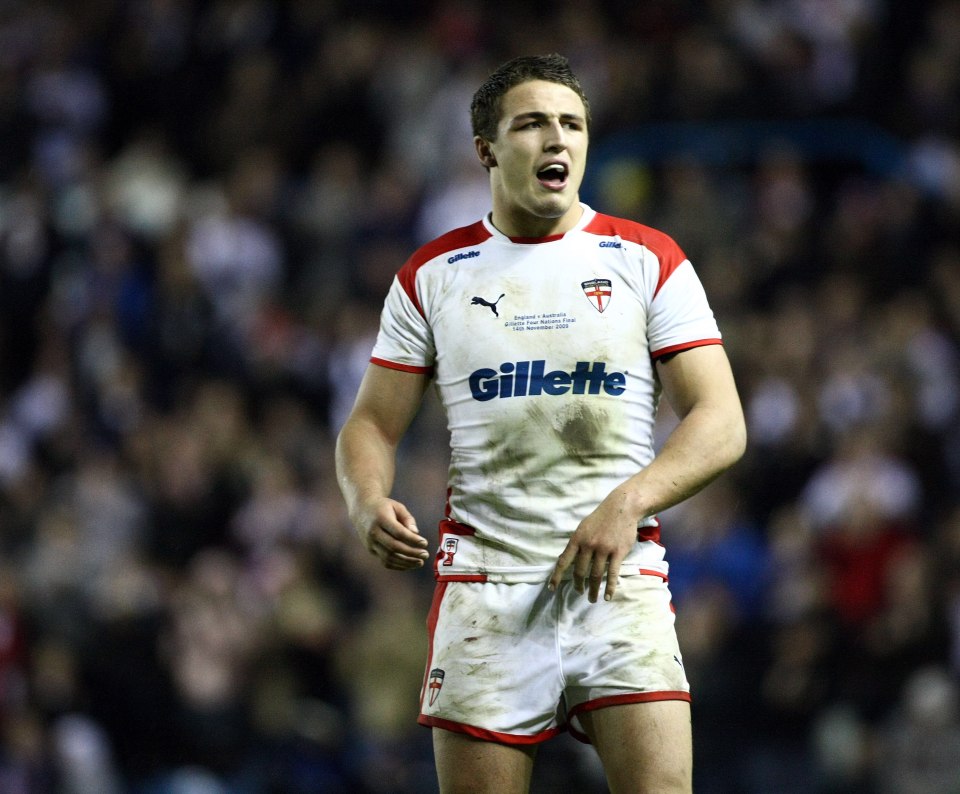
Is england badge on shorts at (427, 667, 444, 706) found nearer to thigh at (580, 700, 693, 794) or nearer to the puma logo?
thigh at (580, 700, 693, 794)

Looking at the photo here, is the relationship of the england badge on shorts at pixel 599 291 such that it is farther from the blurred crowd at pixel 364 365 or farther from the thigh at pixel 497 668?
the blurred crowd at pixel 364 365

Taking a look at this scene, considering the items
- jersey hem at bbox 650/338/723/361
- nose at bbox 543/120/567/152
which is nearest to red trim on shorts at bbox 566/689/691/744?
jersey hem at bbox 650/338/723/361

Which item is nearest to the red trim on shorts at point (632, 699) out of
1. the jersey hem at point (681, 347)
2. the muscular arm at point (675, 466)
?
the muscular arm at point (675, 466)

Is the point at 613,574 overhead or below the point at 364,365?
below

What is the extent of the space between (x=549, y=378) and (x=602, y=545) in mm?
612

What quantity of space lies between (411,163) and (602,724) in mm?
9719

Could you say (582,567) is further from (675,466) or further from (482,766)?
(482,766)

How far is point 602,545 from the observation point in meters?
4.34

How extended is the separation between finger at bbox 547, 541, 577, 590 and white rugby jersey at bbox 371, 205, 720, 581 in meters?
0.19

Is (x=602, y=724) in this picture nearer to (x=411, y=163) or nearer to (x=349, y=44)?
(x=411, y=163)

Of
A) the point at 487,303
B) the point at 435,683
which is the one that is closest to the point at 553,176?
the point at 487,303

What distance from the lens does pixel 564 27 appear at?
1381cm

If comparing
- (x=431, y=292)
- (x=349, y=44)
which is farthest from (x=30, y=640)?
(x=431, y=292)

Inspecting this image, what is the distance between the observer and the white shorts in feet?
15.0
